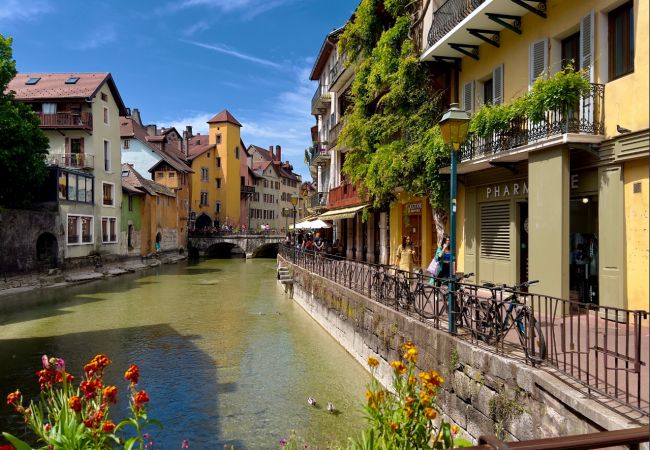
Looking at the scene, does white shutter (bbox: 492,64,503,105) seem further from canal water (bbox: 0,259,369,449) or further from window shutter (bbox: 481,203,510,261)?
canal water (bbox: 0,259,369,449)

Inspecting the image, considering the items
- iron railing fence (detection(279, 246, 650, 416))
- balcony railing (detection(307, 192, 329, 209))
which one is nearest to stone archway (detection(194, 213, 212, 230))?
balcony railing (detection(307, 192, 329, 209))

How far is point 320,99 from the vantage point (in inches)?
1353

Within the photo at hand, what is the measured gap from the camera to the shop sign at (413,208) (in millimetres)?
18562

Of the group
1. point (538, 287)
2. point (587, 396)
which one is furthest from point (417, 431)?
point (538, 287)

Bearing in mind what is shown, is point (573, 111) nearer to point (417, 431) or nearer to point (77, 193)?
point (417, 431)

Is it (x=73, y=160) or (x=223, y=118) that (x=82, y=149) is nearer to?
(x=73, y=160)

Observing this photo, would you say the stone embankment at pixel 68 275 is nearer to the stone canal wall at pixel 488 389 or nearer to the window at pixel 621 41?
the stone canal wall at pixel 488 389

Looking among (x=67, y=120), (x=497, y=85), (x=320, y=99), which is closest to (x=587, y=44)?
(x=497, y=85)

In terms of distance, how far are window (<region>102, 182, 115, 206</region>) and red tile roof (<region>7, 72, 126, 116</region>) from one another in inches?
274

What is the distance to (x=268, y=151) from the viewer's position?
333 feet

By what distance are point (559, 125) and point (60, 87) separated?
37.6 meters

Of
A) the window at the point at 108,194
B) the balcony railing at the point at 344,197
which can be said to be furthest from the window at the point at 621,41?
the window at the point at 108,194

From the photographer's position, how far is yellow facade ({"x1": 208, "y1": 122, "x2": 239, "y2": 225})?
68.6 m

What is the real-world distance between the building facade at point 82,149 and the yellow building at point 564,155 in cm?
2775
